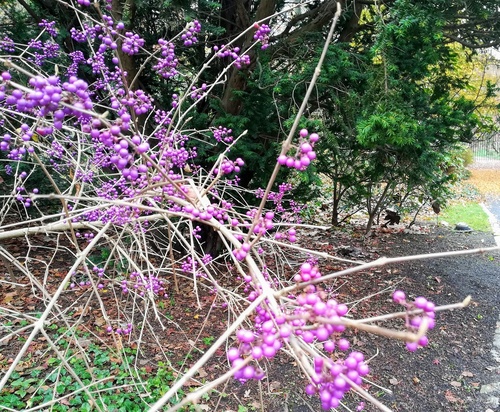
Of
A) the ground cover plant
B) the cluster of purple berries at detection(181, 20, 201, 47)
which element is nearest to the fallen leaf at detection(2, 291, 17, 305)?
the ground cover plant

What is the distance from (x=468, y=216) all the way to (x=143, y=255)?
994 cm

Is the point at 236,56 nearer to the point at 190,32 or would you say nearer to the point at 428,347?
the point at 190,32

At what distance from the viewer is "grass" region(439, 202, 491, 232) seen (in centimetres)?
925

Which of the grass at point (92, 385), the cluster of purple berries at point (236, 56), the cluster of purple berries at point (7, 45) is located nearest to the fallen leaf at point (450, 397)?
the grass at point (92, 385)

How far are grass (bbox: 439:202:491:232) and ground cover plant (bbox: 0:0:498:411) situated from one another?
572cm

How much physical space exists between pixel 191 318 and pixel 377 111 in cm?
271

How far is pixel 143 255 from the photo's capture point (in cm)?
277

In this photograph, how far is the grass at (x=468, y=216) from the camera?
9.25m

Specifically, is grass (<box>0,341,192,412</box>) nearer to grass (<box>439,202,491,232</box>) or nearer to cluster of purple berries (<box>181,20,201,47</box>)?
cluster of purple berries (<box>181,20,201,47</box>)

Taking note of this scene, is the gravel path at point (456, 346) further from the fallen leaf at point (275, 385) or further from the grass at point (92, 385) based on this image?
the grass at point (92, 385)

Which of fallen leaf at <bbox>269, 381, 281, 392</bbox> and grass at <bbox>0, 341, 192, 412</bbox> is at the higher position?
grass at <bbox>0, 341, 192, 412</bbox>

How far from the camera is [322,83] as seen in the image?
403cm

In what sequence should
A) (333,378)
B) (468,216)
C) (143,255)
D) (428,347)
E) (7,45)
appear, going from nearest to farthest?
1. (333,378)
2. (143,255)
3. (7,45)
4. (428,347)
5. (468,216)

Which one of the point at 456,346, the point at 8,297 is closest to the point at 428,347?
the point at 456,346
